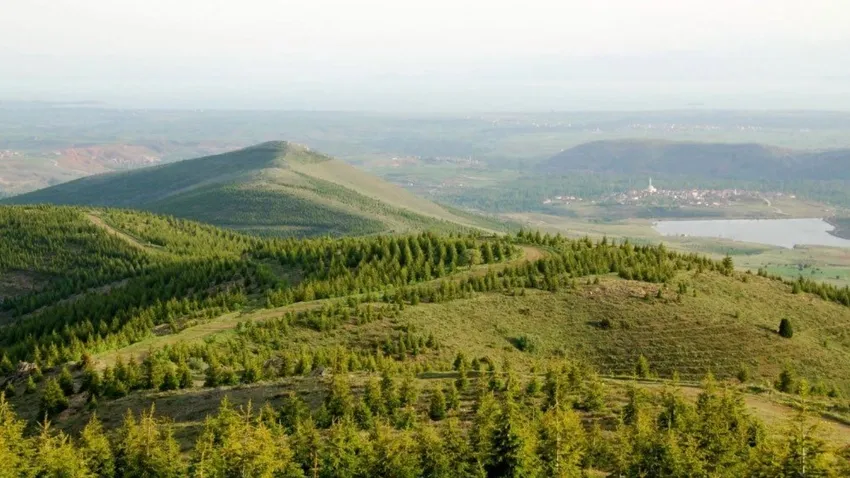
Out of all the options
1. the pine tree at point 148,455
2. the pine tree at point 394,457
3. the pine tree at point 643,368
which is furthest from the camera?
the pine tree at point 643,368

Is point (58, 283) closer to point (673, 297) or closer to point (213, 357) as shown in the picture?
point (213, 357)

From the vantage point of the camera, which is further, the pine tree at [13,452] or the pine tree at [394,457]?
the pine tree at [13,452]

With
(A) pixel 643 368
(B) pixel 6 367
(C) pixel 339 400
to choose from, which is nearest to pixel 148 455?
(C) pixel 339 400

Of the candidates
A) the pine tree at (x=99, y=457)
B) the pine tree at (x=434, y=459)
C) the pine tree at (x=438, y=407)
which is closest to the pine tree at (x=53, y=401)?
the pine tree at (x=99, y=457)

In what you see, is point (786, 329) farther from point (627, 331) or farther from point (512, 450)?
point (512, 450)

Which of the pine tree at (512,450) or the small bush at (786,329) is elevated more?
the pine tree at (512,450)

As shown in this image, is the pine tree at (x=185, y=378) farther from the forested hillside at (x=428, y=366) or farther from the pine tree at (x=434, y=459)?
the pine tree at (x=434, y=459)

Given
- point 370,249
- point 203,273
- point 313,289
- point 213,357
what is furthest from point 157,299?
point 213,357

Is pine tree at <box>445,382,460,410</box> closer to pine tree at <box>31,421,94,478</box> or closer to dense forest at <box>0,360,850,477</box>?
dense forest at <box>0,360,850,477</box>

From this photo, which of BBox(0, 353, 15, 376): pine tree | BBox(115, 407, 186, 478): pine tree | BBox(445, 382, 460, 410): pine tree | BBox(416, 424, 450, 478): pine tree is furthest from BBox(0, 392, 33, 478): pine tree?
BBox(0, 353, 15, 376): pine tree
